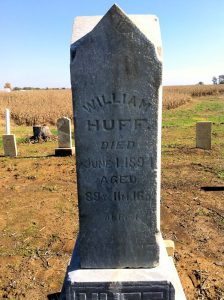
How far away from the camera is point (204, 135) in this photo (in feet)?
40.3

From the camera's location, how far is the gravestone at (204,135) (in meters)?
12.1

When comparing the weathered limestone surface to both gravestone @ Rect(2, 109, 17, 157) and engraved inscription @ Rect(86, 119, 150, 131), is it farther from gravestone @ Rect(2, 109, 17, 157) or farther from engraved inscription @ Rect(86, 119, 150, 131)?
gravestone @ Rect(2, 109, 17, 157)

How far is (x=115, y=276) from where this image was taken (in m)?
3.24

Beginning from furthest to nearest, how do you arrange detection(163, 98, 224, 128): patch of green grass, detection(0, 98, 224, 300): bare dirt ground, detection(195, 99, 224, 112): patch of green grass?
1. detection(195, 99, 224, 112): patch of green grass
2. detection(163, 98, 224, 128): patch of green grass
3. detection(0, 98, 224, 300): bare dirt ground

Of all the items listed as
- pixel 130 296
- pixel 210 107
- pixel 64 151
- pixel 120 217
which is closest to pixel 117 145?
pixel 120 217

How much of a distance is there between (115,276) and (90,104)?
160 centimetres

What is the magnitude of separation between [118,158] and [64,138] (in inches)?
370

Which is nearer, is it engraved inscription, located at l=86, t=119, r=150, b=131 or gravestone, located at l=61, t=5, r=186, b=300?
gravestone, located at l=61, t=5, r=186, b=300

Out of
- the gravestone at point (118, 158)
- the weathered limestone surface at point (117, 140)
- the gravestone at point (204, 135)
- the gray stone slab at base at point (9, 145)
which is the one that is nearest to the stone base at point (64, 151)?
the gray stone slab at base at point (9, 145)

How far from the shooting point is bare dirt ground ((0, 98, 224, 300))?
485 centimetres

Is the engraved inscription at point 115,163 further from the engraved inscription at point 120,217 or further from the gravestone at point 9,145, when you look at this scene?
the gravestone at point 9,145

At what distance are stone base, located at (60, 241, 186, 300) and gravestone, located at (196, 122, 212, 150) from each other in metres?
9.39

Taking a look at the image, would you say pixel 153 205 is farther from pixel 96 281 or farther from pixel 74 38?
pixel 74 38

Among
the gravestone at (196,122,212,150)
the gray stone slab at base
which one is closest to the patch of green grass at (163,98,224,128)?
the gravestone at (196,122,212,150)
